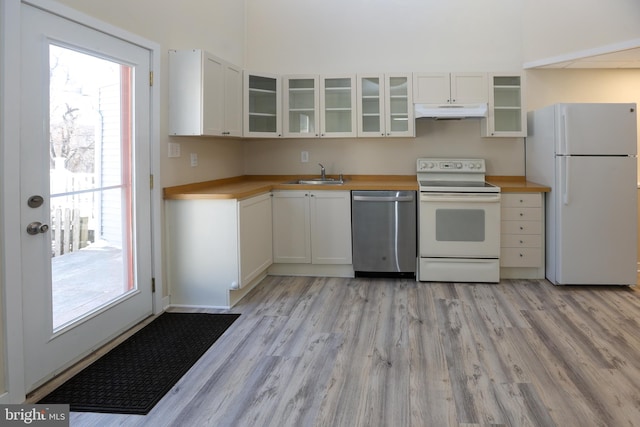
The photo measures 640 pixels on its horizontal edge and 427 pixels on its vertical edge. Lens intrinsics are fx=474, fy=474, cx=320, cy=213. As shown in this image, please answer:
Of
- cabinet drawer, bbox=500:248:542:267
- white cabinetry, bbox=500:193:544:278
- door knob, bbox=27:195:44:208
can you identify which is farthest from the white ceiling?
door knob, bbox=27:195:44:208

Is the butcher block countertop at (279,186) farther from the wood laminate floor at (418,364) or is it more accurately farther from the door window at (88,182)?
the wood laminate floor at (418,364)

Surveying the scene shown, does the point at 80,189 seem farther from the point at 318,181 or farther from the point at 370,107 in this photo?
the point at 370,107

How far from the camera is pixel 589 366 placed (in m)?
2.52

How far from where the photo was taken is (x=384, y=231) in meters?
4.36

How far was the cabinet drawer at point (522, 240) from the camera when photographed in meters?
4.28

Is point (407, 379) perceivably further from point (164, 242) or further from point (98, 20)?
point (98, 20)

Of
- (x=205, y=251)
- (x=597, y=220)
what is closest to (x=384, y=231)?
(x=205, y=251)

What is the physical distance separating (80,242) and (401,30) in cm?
377

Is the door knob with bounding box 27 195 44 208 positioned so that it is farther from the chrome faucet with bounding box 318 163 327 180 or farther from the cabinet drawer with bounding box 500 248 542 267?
the cabinet drawer with bounding box 500 248 542 267

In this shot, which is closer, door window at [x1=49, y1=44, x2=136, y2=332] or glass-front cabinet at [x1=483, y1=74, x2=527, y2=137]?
door window at [x1=49, y1=44, x2=136, y2=332]

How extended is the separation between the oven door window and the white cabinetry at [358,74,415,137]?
918mm

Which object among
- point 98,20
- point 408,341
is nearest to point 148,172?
point 98,20

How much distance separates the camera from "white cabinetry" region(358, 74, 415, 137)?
462cm

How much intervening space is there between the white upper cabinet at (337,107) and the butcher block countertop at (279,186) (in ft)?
1.76
